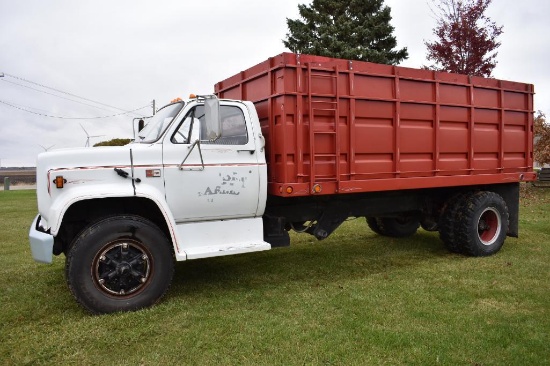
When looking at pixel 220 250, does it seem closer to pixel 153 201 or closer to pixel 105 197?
pixel 153 201

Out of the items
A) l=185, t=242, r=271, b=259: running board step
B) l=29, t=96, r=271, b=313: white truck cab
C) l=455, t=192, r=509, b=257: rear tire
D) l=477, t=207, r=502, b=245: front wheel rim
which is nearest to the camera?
l=29, t=96, r=271, b=313: white truck cab

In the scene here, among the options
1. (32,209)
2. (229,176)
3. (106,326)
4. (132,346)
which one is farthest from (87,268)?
(32,209)

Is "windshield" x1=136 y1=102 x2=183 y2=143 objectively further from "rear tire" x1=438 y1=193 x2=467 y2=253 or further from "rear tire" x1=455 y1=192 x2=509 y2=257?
"rear tire" x1=455 y1=192 x2=509 y2=257

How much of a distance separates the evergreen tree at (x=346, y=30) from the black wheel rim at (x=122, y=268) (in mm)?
16348

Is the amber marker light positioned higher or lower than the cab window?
lower

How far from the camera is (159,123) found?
17.0 ft

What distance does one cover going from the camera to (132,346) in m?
3.82

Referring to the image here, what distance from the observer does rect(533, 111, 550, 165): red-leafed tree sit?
1752cm

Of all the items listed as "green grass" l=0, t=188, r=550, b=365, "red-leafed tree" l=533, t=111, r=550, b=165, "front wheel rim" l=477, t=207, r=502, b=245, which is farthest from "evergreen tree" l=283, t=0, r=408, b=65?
"green grass" l=0, t=188, r=550, b=365

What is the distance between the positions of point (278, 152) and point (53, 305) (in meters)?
2.98

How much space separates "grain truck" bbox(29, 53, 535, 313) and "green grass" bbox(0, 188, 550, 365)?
505mm

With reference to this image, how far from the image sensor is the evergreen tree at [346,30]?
1969 centimetres

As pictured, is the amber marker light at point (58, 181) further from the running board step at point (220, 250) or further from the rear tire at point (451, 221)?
the rear tire at point (451, 221)

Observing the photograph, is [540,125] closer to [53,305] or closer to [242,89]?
[242,89]
